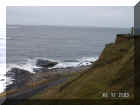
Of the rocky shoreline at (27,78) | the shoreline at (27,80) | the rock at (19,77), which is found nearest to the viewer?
the shoreline at (27,80)

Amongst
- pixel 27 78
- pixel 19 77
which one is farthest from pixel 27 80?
pixel 19 77

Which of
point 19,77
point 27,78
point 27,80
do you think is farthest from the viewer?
point 19,77

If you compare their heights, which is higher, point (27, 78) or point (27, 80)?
point (27, 78)

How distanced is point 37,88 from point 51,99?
9493 millimetres

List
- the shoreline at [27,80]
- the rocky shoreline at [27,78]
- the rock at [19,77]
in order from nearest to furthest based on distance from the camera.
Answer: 1. the shoreline at [27,80]
2. the rocky shoreline at [27,78]
3. the rock at [19,77]

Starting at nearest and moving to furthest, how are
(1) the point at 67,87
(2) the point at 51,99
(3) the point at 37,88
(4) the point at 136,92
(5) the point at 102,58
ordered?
(4) the point at 136,92 → (2) the point at 51,99 → (1) the point at 67,87 → (5) the point at 102,58 → (3) the point at 37,88

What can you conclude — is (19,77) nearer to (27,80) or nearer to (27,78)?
(27,78)

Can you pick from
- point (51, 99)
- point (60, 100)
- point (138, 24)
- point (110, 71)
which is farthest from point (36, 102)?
point (138, 24)

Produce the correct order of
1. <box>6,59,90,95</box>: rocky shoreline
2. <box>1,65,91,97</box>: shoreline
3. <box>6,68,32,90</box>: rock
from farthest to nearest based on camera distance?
<box>6,68,32,90</box>: rock, <box>6,59,90,95</box>: rocky shoreline, <box>1,65,91,97</box>: shoreline

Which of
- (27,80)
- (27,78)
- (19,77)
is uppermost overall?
(19,77)

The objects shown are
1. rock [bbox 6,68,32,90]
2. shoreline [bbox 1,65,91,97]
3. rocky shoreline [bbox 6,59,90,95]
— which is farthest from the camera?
rock [bbox 6,68,32,90]

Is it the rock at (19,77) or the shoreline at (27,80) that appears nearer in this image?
the shoreline at (27,80)

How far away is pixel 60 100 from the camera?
19.1m

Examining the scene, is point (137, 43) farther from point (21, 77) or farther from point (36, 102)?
point (21, 77)
